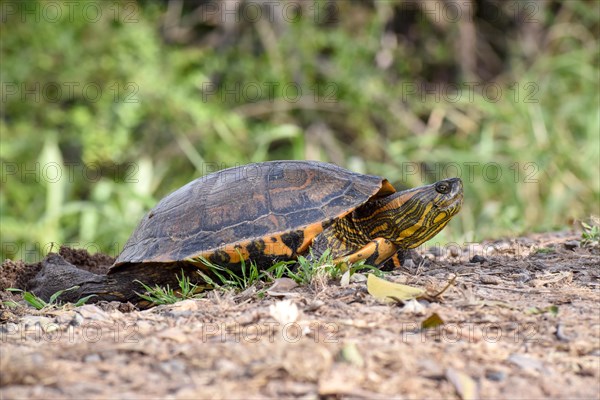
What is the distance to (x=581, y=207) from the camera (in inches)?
291

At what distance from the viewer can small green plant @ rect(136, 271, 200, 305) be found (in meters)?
3.62

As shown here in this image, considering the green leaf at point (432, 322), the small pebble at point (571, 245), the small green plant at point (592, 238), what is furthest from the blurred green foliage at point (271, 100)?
the green leaf at point (432, 322)

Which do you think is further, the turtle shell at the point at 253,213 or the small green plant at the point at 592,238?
the small green plant at the point at 592,238

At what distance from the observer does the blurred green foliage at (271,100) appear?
814cm

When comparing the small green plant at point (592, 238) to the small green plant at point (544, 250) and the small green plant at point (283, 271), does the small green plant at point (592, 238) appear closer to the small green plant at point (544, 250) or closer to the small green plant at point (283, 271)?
the small green plant at point (544, 250)

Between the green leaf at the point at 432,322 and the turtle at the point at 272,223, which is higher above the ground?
the turtle at the point at 272,223

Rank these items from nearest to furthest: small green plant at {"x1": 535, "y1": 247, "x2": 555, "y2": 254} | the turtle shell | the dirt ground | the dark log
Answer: the dirt ground, the turtle shell, the dark log, small green plant at {"x1": 535, "y1": 247, "x2": 555, "y2": 254}

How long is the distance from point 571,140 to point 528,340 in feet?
20.1

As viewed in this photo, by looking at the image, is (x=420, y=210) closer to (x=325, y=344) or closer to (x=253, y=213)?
(x=253, y=213)

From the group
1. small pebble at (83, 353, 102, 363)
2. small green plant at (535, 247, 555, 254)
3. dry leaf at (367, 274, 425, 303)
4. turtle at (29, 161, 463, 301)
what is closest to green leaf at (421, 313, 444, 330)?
dry leaf at (367, 274, 425, 303)

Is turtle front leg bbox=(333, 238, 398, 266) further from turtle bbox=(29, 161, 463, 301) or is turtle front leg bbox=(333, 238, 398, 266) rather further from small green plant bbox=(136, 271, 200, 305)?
small green plant bbox=(136, 271, 200, 305)

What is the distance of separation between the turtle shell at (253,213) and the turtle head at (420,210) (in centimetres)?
16

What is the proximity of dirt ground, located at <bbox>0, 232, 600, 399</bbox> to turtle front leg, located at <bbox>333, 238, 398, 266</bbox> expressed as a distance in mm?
222

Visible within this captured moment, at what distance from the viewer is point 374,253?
390 centimetres
